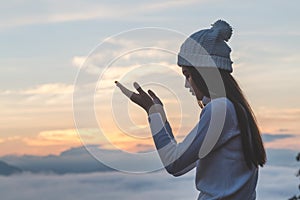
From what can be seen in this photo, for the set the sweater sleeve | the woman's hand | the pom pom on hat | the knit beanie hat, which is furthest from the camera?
the pom pom on hat

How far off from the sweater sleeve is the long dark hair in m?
0.15

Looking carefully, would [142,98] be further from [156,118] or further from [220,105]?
[220,105]

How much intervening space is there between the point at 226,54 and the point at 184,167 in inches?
27.2

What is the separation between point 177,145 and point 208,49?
610 millimetres

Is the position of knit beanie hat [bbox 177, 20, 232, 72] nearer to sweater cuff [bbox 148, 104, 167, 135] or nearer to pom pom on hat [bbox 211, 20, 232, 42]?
pom pom on hat [bbox 211, 20, 232, 42]

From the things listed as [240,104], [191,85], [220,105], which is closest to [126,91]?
[191,85]

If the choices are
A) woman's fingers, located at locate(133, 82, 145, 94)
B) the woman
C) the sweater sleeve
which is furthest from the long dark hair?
woman's fingers, located at locate(133, 82, 145, 94)

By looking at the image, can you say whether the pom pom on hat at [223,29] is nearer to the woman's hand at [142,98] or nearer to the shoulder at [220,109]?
the shoulder at [220,109]

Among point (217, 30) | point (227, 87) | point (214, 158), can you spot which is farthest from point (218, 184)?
point (217, 30)

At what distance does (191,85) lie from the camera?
14.9 feet

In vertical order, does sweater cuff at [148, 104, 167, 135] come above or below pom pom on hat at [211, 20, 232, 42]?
below

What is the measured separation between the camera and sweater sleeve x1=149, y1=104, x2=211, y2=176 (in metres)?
4.34

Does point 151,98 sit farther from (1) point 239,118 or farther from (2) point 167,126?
(1) point 239,118

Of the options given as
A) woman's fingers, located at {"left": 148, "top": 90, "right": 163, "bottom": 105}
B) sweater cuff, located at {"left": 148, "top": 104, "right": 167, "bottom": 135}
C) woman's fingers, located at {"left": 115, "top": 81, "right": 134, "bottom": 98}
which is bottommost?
sweater cuff, located at {"left": 148, "top": 104, "right": 167, "bottom": 135}
